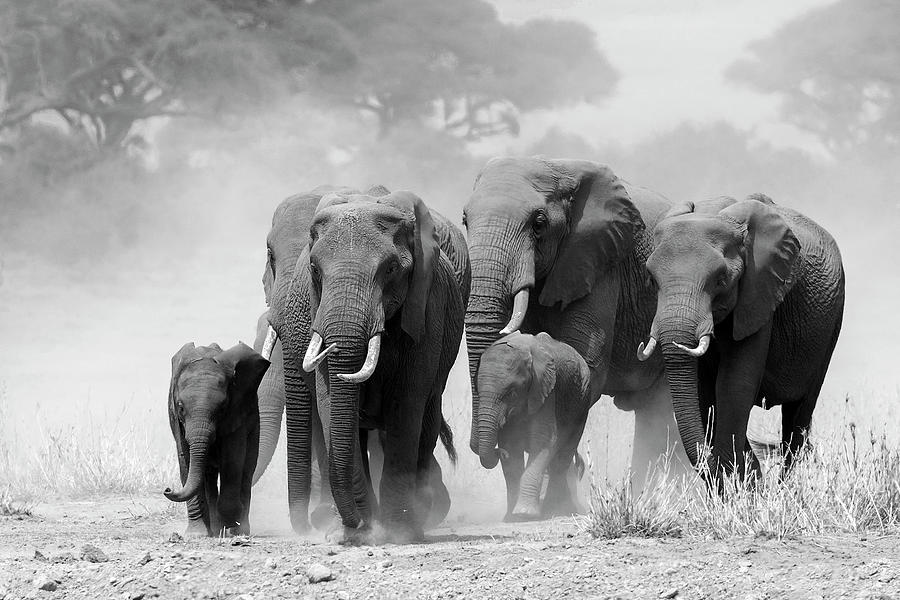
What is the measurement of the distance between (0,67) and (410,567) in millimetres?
33732

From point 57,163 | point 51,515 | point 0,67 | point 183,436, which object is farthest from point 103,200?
point 183,436

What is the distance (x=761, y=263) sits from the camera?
38.4 ft

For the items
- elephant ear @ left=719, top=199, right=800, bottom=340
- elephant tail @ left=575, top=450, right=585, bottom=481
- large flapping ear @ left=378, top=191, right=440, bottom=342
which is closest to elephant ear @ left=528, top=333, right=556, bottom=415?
elephant ear @ left=719, top=199, right=800, bottom=340

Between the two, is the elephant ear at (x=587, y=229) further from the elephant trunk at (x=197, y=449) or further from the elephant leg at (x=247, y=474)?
the elephant trunk at (x=197, y=449)

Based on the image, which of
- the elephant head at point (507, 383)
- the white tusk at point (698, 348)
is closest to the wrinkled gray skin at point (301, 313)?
the elephant head at point (507, 383)

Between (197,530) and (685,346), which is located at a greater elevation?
(685,346)

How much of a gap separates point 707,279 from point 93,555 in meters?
4.69

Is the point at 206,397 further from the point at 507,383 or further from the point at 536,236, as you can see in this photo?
the point at 536,236

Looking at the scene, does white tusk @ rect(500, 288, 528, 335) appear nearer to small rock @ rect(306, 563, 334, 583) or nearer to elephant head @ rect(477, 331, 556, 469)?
elephant head @ rect(477, 331, 556, 469)

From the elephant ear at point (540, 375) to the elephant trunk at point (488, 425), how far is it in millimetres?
321

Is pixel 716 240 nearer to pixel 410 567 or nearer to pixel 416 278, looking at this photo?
pixel 416 278

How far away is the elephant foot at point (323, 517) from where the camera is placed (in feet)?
36.1

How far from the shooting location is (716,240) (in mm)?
11352

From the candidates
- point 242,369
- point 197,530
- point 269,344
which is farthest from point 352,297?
point 269,344
